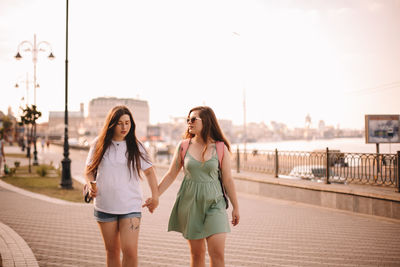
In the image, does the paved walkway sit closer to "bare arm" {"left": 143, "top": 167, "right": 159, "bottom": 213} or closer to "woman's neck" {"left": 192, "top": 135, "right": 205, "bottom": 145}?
"bare arm" {"left": 143, "top": 167, "right": 159, "bottom": 213}

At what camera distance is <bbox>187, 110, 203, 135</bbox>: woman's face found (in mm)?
3912

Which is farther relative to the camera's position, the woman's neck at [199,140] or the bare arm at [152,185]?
the woman's neck at [199,140]

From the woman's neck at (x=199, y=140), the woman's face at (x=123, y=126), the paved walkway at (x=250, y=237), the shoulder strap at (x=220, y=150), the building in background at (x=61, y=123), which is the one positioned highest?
the building in background at (x=61, y=123)

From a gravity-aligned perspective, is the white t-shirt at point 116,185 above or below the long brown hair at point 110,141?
below

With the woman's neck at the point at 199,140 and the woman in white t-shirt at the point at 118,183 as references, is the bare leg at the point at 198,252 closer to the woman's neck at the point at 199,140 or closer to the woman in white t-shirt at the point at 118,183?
the woman in white t-shirt at the point at 118,183

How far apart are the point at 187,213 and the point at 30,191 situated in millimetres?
12062

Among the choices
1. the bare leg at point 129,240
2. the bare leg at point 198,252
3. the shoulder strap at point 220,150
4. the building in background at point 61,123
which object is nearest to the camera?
the bare leg at point 129,240

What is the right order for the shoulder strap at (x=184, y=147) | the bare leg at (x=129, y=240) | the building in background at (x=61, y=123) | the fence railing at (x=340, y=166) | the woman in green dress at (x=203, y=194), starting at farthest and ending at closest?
the building in background at (x=61, y=123), the fence railing at (x=340, y=166), the shoulder strap at (x=184, y=147), the woman in green dress at (x=203, y=194), the bare leg at (x=129, y=240)

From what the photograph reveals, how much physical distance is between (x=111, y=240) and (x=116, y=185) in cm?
52

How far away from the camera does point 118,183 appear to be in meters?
3.57

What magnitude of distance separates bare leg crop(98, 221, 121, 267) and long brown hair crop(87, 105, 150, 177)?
54 centimetres

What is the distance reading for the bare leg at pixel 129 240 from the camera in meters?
3.52

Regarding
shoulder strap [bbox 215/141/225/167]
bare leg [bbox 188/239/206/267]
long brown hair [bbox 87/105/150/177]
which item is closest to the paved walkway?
bare leg [bbox 188/239/206/267]

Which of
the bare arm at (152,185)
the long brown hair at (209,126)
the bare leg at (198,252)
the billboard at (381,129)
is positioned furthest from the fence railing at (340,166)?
the bare arm at (152,185)
